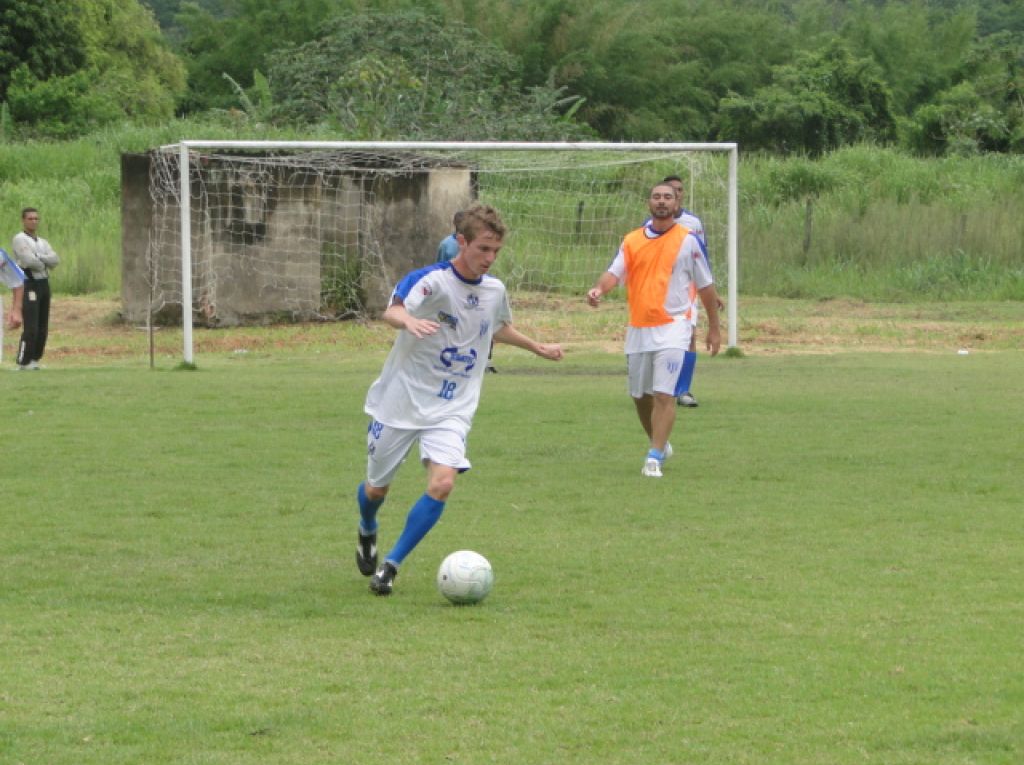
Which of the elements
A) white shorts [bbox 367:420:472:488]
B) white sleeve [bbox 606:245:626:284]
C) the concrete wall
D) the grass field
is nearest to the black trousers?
the grass field

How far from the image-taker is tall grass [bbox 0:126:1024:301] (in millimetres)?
28406

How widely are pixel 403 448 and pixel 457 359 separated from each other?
1.55 ft

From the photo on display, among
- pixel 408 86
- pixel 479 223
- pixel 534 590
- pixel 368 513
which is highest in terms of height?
pixel 408 86

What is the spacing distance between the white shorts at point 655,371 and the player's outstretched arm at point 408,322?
3.96m

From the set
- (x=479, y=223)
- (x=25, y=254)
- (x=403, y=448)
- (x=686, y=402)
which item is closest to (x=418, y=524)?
(x=403, y=448)

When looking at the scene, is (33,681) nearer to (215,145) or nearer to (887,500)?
(887,500)

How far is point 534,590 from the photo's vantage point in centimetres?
742

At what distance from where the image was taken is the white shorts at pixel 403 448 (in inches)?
292

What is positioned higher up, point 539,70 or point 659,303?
point 539,70

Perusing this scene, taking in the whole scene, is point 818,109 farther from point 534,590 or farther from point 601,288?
point 534,590

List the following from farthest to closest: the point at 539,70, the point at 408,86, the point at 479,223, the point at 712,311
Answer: the point at 539,70 < the point at 408,86 < the point at 712,311 < the point at 479,223

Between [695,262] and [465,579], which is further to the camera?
[695,262]

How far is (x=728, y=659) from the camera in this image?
6105 millimetres

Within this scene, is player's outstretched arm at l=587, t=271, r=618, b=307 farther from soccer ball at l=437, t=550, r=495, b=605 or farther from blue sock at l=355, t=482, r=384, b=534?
soccer ball at l=437, t=550, r=495, b=605
